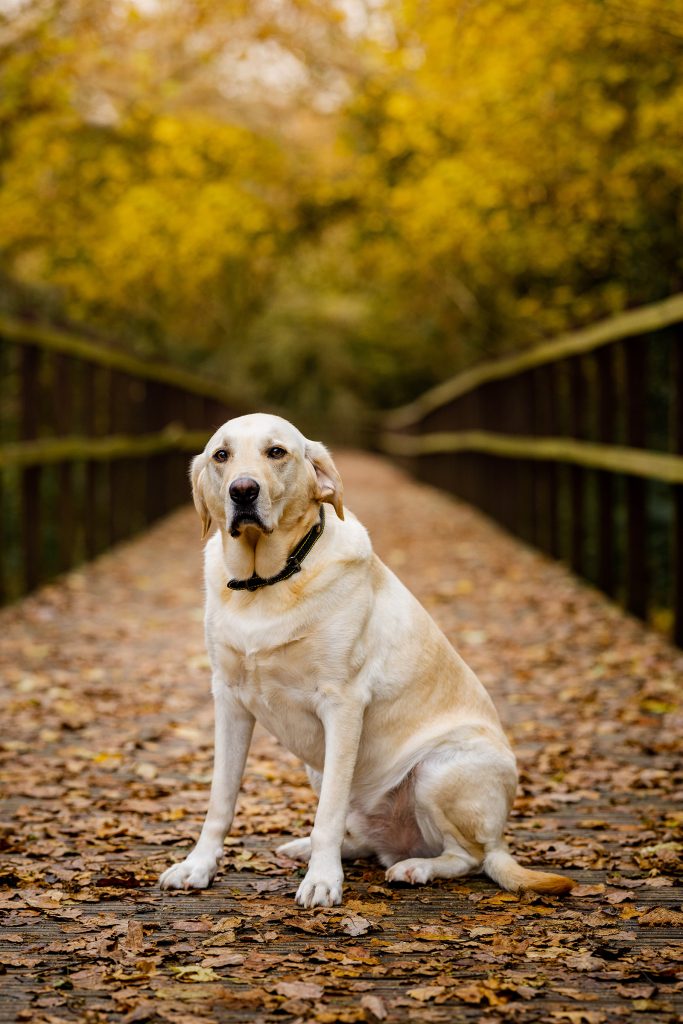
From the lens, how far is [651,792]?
4906 millimetres

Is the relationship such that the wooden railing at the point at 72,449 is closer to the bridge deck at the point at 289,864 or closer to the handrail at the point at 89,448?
the handrail at the point at 89,448

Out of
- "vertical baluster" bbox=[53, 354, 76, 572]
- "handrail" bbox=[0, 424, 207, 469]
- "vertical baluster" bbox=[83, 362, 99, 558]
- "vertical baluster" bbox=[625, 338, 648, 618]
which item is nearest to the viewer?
"vertical baluster" bbox=[625, 338, 648, 618]

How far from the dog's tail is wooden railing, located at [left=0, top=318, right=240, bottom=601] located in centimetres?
529

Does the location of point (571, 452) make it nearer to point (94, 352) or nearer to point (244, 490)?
point (94, 352)

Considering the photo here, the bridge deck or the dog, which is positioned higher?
the dog

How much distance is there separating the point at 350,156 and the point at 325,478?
69.4 ft

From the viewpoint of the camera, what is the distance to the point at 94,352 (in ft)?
36.2

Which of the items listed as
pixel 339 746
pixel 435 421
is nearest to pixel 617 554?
pixel 339 746

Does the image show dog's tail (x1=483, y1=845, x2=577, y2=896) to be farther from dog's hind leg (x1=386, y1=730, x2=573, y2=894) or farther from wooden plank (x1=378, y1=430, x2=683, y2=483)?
wooden plank (x1=378, y1=430, x2=683, y2=483)

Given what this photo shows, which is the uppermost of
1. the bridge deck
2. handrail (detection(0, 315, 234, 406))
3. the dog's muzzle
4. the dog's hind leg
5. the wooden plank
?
handrail (detection(0, 315, 234, 406))

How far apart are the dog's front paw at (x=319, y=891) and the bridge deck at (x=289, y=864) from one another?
0.15 feet

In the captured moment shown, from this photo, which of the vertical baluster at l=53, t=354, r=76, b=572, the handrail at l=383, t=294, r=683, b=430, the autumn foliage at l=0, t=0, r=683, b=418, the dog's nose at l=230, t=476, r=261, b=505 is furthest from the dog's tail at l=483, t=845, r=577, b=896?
the vertical baluster at l=53, t=354, r=76, b=572

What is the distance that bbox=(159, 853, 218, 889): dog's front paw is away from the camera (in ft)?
12.5

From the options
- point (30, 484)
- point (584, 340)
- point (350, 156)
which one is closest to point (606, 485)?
point (584, 340)
